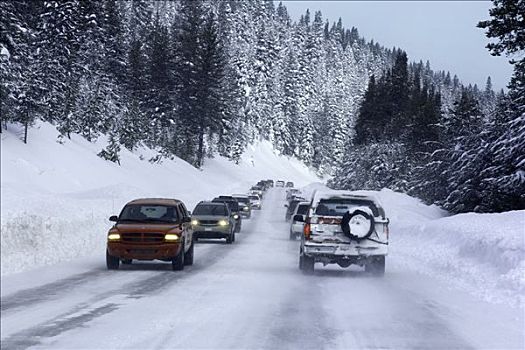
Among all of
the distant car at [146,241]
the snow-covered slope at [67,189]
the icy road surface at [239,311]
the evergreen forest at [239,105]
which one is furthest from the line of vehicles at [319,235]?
the evergreen forest at [239,105]

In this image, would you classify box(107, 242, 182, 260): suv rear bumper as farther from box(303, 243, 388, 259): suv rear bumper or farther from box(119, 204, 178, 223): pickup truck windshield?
box(303, 243, 388, 259): suv rear bumper

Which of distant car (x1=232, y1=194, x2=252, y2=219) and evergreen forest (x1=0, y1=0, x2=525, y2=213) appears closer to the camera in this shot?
evergreen forest (x1=0, y1=0, x2=525, y2=213)

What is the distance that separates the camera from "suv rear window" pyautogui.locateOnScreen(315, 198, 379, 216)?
17812mm

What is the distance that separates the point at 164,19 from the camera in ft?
511

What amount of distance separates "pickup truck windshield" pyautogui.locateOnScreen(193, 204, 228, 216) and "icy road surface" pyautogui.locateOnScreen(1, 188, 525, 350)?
36.3 feet

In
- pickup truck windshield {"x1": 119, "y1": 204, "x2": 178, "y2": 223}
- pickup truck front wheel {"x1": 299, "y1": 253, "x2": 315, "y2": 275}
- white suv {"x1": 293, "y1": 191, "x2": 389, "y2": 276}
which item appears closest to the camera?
white suv {"x1": 293, "y1": 191, "x2": 389, "y2": 276}

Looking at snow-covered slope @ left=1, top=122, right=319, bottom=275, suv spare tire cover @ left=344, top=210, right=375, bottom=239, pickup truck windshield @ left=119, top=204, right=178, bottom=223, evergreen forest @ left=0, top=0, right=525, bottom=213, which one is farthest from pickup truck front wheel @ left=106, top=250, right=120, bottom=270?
evergreen forest @ left=0, top=0, right=525, bottom=213

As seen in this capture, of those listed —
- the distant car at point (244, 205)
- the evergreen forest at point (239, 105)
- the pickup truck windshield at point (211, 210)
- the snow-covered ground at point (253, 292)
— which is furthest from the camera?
the distant car at point (244, 205)

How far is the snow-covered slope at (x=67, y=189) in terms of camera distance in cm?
1681

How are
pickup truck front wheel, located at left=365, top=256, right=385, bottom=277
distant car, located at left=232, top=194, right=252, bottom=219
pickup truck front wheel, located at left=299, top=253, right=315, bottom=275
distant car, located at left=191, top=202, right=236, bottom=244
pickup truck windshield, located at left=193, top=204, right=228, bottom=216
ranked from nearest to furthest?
pickup truck front wheel, located at left=365, top=256, right=385, bottom=277 < pickup truck front wheel, located at left=299, top=253, right=315, bottom=275 < distant car, located at left=191, top=202, right=236, bottom=244 < pickup truck windshield, located at left=193, top=204, right=228, bottom=216 < distant car, located at left=232, top=194, right=252, bottom=219

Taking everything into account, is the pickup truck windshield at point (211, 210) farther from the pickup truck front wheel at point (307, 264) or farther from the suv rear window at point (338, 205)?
the suv rear window at point (338, 205)

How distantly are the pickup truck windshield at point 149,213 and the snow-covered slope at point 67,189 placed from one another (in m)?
1.91

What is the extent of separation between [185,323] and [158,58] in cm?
8362

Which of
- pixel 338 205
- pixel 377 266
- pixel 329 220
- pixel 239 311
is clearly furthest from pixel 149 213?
pixel 239 311
